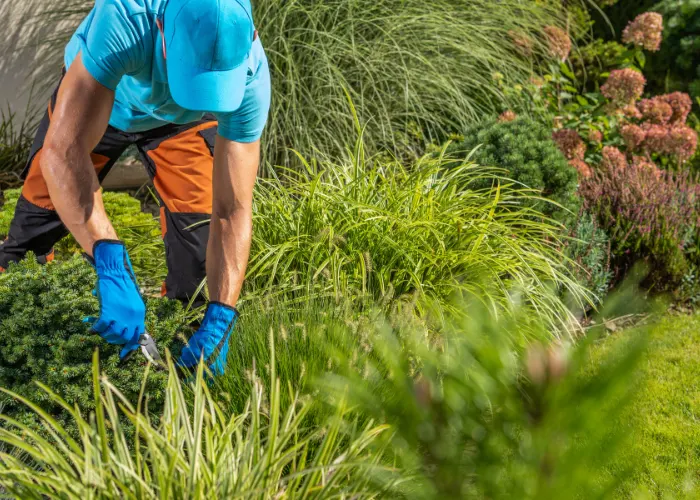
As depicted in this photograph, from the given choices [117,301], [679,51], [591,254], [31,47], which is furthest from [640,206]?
[31,47]

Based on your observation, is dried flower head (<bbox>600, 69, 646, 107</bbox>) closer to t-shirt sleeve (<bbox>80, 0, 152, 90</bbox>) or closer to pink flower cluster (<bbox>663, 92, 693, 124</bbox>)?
pink flower cluster (<bbox>663, 92, 693, 124</bbox>)

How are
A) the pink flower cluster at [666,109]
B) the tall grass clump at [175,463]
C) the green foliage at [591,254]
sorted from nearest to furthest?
the tall grass clump at [175,463], the green foliage at [591,254], the pink flower cluster at [666,109]

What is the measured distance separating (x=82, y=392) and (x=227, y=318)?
498mm

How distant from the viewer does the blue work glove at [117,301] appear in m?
2.12

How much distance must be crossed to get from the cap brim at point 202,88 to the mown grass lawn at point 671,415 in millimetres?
1305

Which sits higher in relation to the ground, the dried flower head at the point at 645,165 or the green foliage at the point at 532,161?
the green foliage at the point at 532,161

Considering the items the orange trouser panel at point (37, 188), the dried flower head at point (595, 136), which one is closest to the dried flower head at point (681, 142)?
the dried flower head at point (595, 136)

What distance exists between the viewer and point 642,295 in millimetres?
3920

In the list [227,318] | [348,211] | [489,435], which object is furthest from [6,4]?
[489,435]

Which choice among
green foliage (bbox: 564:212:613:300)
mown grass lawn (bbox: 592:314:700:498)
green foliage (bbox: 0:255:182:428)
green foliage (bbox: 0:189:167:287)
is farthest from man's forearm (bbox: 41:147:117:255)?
green foliage (bbox: 564:212:613:300)

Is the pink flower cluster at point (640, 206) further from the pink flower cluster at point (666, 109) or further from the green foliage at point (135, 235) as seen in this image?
the green foliage at point (135, 235)

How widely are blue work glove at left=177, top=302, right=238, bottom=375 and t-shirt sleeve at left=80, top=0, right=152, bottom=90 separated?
0.79 metres

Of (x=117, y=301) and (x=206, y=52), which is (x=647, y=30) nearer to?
(x=206, y=52)

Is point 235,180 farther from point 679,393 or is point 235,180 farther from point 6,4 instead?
point 6,4
